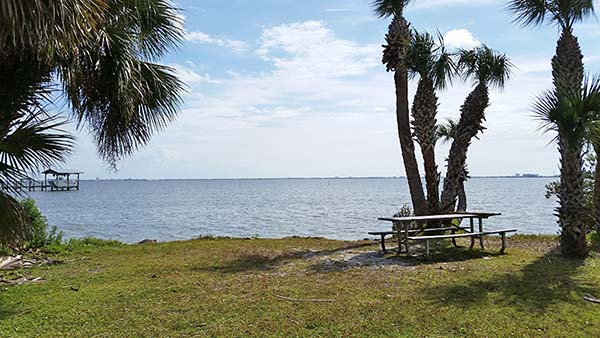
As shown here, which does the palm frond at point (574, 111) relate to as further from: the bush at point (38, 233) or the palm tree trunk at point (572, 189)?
the bush at point (38, 233)

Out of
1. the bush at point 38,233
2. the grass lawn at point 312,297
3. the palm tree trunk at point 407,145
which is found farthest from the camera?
the palm tree trunk at point 407,145

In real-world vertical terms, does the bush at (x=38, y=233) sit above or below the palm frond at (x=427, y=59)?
below

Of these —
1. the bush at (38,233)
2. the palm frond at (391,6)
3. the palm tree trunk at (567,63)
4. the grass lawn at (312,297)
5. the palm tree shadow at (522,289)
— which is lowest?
the grass lawn at (312,297)

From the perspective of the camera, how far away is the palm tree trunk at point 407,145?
12.7 m

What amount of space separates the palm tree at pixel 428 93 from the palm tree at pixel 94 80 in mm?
6308

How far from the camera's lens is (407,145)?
1272cm

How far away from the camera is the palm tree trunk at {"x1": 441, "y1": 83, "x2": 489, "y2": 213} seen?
12.8 metres

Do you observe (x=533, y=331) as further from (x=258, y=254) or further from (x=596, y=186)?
(x=596, y=186)

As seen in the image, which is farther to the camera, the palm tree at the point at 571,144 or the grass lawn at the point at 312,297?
the palm tree at the point at 571,144

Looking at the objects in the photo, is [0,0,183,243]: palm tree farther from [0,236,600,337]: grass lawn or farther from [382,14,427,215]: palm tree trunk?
[382,14,427,215]: palm tree trunk

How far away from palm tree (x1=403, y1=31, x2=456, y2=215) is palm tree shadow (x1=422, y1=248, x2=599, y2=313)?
5095 millimetres

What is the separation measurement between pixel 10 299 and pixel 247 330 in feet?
12.0

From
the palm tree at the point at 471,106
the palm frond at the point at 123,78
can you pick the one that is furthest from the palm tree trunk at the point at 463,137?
the palm frond at the point at 123,78

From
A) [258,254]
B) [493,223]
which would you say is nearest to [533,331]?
[258,254]
